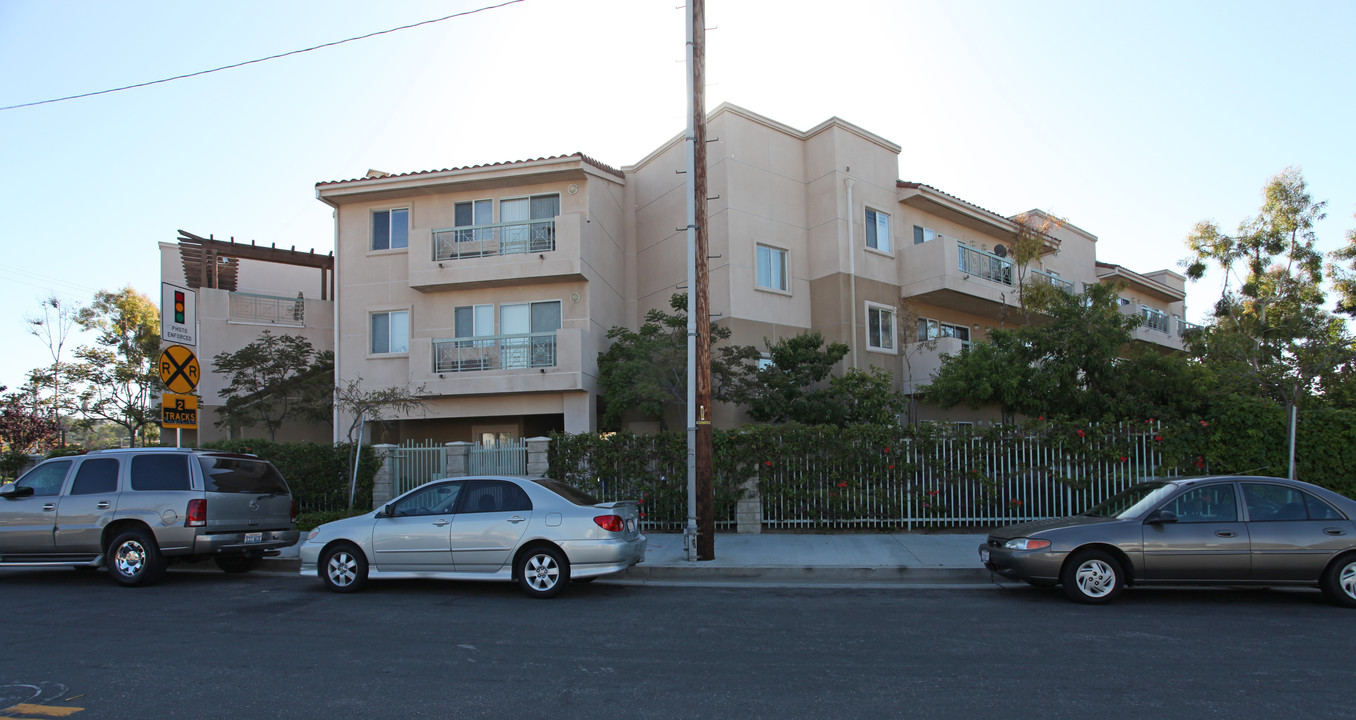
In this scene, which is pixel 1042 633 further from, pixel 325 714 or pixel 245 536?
pixel 245 536

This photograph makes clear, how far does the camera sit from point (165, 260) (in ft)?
84.9

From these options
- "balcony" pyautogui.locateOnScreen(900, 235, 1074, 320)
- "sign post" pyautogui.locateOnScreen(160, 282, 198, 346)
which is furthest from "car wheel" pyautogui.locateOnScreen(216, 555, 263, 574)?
"balcony" pyautogui.locateOnScreen(900, 235, 1074, 320)

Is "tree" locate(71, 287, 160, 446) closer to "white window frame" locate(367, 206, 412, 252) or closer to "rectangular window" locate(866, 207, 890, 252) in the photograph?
"white window frame" locate(367, 206, 412, 252)

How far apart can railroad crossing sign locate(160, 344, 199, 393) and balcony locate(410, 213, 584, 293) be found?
7.88 metres

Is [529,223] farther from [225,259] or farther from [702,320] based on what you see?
[225,259]

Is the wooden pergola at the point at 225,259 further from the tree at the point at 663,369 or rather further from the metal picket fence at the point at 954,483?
the metal picket fence at the point at 954,483

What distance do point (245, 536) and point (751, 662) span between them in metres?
7.56

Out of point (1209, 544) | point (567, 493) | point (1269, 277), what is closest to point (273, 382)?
point (567, 493)

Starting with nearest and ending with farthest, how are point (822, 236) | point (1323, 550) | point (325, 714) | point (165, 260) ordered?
point (325, 714) < point (1323, 550) < point (822, 236) < point (165, 260)

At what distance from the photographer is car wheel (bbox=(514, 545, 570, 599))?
897 centimetres

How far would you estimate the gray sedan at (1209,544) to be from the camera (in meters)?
8.36

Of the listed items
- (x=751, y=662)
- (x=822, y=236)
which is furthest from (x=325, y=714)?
(x=822, y=236)

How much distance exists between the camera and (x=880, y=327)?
71.1 ft

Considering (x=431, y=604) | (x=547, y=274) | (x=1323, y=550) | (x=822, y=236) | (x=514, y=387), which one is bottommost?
(x=431, y=604)
